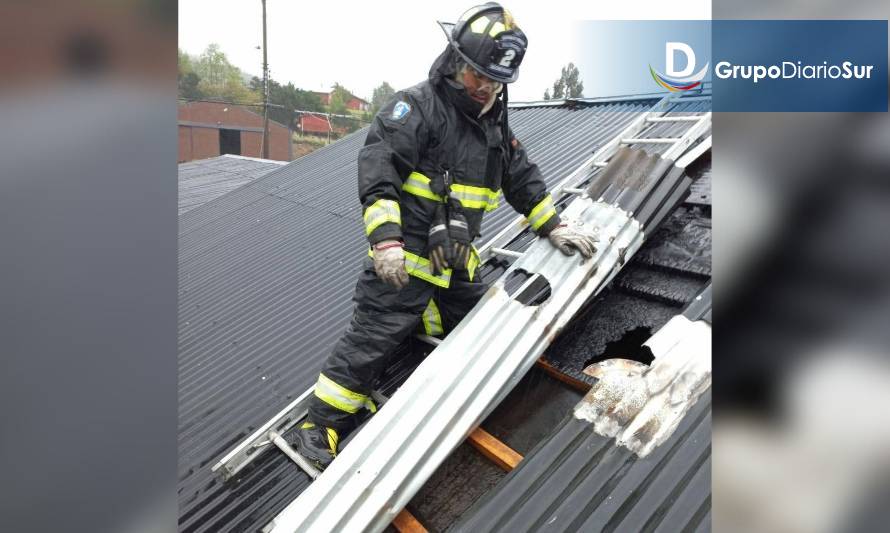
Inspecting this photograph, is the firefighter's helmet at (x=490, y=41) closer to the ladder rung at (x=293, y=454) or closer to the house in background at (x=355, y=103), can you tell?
the ladder rung at (x=293, y=454)

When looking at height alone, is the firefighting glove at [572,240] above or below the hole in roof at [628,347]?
above

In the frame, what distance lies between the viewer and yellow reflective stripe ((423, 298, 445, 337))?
3135mm

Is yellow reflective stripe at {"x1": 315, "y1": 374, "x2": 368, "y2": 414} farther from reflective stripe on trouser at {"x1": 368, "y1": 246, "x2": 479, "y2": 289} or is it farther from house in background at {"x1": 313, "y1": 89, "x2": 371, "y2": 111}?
house in background at {"x1": 313, "y1": 89, "x2": 371, "y2": 111}

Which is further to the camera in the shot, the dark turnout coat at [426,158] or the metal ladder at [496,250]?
the metal ladder at [496,250]

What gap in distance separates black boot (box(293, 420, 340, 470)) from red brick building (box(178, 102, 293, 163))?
31.7 m

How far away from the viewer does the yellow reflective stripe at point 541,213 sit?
3.05m

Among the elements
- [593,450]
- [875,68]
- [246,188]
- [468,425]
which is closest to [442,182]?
[468,425]

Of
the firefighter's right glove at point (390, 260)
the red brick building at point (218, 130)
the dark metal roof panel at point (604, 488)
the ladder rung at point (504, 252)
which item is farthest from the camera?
the red brick building at point (218, 130)

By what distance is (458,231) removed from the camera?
2.67 m

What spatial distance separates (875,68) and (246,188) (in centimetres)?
912

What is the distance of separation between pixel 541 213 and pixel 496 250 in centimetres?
68

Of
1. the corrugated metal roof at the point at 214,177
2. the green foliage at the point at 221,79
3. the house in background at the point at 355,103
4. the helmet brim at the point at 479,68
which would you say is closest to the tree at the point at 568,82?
the house in background at the point at 355,103

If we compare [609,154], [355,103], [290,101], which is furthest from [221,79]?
[609,154]

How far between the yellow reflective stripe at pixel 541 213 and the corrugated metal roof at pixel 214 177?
744 centimetres
